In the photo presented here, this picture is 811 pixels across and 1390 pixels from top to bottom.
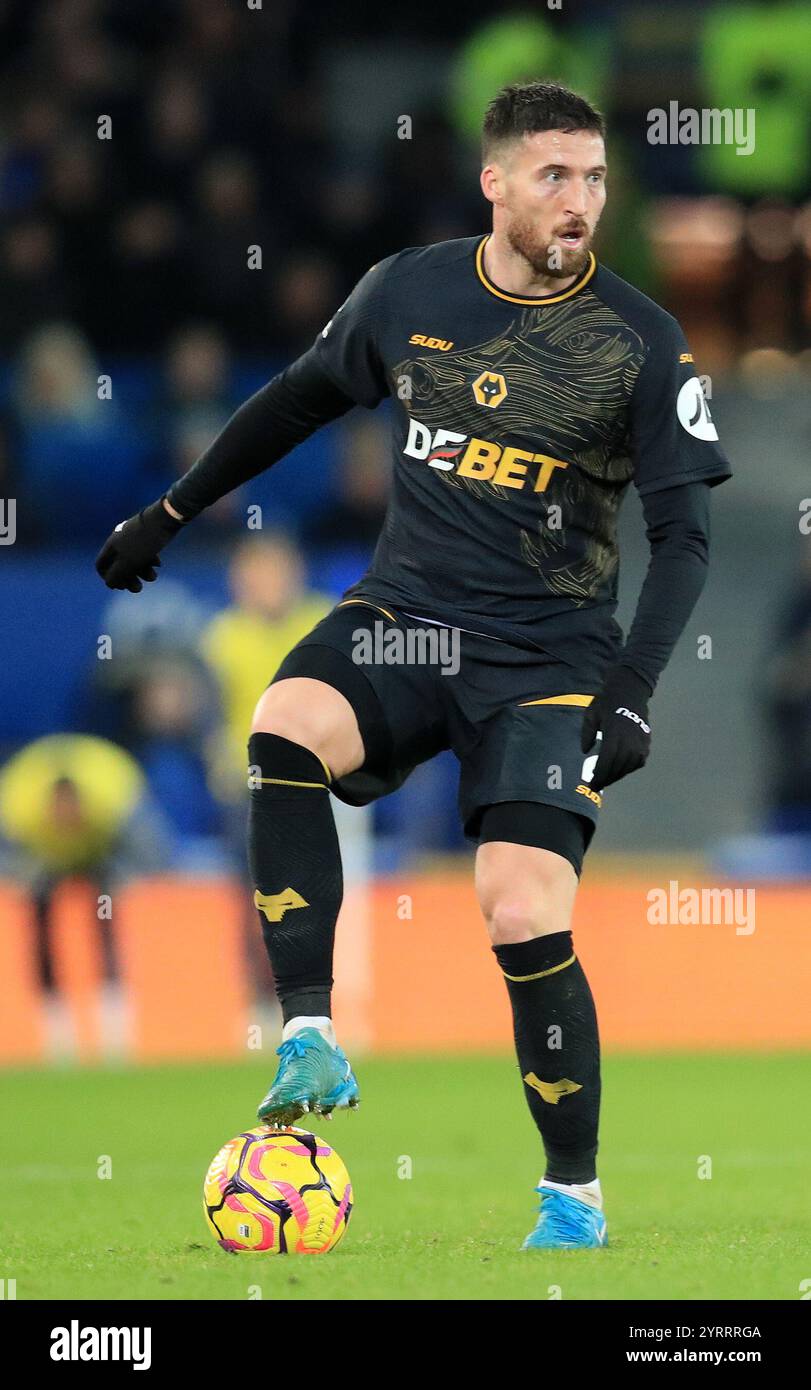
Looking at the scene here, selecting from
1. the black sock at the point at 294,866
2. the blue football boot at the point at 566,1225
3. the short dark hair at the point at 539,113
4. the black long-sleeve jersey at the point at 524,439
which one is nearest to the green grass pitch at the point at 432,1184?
the blue football boot at the point at 566,1225

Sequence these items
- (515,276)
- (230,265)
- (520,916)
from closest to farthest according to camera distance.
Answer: (520,916) → (515,276) → (230,265)

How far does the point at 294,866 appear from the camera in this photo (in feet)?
15.8

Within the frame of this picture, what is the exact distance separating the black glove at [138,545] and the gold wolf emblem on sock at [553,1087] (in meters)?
1.46

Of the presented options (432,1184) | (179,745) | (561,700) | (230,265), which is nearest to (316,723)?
(561,700)

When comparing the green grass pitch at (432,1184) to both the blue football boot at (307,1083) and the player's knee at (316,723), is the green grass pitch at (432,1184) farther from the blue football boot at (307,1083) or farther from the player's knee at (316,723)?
the player's knee at (316,723)

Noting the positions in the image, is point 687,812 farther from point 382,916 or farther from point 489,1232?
point 489,1232

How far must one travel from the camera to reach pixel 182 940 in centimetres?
1099

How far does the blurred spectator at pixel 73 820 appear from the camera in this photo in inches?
432

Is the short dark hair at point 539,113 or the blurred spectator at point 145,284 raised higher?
the blurred spectator at point 145,284

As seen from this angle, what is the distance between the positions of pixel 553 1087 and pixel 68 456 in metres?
8.33

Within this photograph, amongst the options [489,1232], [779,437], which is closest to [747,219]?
[779,437]

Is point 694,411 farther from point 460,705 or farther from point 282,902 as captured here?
point 282,902

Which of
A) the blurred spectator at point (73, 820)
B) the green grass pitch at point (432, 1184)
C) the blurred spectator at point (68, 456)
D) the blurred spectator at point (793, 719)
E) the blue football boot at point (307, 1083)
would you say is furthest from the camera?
the blurred spectator at point (68, 456)

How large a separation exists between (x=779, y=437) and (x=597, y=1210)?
8470 mm
